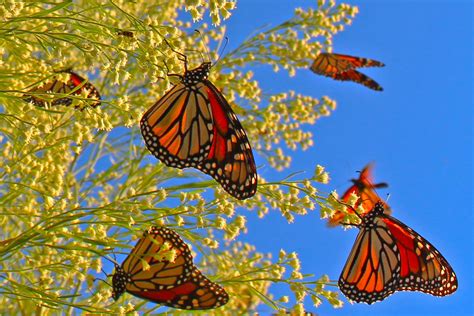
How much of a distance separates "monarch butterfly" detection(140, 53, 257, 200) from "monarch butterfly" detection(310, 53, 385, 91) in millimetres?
2494

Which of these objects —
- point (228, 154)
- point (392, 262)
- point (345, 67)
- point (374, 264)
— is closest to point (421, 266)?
point (392, 262)

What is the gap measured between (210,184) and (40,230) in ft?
2.88

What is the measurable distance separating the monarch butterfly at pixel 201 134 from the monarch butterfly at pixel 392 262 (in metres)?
0.97

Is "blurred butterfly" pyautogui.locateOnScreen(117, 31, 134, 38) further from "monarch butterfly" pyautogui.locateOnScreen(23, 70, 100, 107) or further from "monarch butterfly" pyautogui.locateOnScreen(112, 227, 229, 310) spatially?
"monarch butterfly" pyautogui.locateOnScreen(112, 227, 229, 310)

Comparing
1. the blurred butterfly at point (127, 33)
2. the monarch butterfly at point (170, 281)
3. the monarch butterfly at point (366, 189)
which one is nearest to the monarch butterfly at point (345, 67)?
the monarch butterfly at point (366, 189)

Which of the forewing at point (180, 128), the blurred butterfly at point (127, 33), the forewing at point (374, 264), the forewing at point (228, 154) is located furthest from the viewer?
the forewing at point (374, 264)

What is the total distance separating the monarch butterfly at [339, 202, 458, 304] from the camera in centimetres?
353

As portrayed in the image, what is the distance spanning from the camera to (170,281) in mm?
3250

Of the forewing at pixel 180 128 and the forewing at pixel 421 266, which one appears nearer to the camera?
the forewing at pixel 180 128

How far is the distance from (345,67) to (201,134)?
3101 mm

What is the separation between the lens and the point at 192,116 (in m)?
3.15

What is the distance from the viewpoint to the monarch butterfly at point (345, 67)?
5543 mm

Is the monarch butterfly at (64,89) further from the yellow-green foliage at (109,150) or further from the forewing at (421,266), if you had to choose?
the forewing at (421,266)

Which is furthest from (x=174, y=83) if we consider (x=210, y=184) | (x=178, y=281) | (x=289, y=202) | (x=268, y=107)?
(x=268, y=107)
